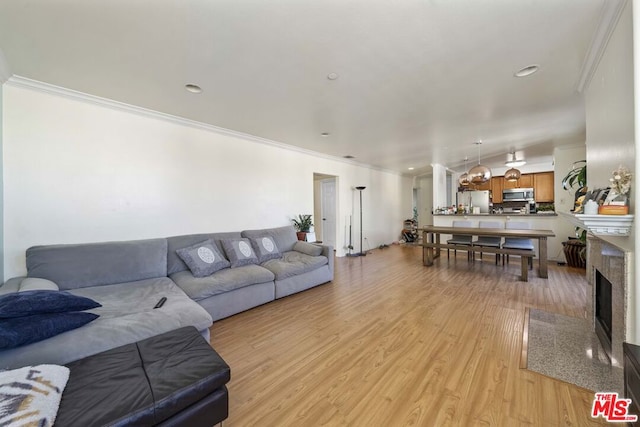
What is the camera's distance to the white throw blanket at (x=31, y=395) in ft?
2.80

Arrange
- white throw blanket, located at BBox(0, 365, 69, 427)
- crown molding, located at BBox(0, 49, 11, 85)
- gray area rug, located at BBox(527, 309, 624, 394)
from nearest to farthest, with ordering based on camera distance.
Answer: white throw blanket, located at BBox(0, 365, 69, 427) < gray area rug, located at BBox(527, 309, 624, 394) < crown molding, located at BBox(0, 49, 11, 85)

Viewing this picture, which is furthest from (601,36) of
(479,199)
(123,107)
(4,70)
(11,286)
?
(479,199)

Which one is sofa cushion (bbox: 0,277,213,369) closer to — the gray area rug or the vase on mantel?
the gray area rug

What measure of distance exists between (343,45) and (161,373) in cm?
240

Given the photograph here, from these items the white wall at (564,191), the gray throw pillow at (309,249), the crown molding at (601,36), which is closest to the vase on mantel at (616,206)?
the crown molding at (601,36)

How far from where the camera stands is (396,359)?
6.53 feet

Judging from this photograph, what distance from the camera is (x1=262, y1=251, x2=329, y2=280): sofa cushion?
128 inches

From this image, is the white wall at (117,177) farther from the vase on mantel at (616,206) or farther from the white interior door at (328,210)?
the vase on mantel at (616,206)

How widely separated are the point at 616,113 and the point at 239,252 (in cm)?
379

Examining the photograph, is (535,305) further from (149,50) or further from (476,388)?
(149,50)

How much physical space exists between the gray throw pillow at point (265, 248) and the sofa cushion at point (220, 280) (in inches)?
15.1

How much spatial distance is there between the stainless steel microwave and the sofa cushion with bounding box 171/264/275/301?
8.19 metres

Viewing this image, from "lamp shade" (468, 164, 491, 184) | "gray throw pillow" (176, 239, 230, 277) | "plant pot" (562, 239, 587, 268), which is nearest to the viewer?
"gray throw pillow" (176, 239, 230, 277)

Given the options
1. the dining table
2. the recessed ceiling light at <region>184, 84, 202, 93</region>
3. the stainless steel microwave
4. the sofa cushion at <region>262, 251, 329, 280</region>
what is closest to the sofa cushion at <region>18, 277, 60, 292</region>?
the sofa cushion at <region>262, 251, 329, 280</region>
